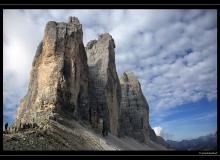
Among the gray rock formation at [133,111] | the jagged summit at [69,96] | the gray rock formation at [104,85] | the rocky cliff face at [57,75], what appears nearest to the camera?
the jagged summit at [69,96]

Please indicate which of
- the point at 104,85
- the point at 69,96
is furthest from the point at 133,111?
the point at 69,96

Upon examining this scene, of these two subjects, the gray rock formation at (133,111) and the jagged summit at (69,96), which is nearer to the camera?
the jagged summit at (69,96)

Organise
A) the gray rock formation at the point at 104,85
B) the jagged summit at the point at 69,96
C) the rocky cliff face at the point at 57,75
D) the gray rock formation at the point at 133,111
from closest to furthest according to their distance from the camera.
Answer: the jagged summit at the point at 69,96, the rocky cliff face at the point at 57,75, the gray rock formation at the point at 104,85, the gray rock formation at the point at 133,111

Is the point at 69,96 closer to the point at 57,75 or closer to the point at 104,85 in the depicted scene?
the point at 57,75

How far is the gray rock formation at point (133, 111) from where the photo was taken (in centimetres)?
5691

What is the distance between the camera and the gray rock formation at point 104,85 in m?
39.3

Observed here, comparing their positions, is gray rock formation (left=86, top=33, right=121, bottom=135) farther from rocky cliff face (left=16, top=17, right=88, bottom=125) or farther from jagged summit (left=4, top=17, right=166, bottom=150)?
rocky cliff face (left=16, top=17, right=88, bottom=125)

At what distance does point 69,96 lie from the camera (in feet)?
102

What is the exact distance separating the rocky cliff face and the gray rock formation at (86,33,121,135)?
16.8 ft

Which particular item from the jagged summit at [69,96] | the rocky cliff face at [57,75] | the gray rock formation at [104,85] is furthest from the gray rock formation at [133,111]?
the rocky cliff face at [57,75]

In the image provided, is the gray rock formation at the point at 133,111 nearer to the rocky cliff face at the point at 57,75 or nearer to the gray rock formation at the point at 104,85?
the gray rock formation at the point at 104,85

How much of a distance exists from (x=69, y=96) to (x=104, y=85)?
37.5ft

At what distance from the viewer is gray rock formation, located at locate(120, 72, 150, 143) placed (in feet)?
187
